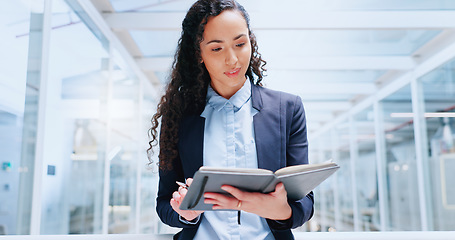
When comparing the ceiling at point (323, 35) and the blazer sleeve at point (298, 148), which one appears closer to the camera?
the blazer sleeve at point (298, 148)

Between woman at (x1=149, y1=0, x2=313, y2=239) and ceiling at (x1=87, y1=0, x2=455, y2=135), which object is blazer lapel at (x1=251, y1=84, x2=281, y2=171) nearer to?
woman at (x1=149, y1=0, x2=313, y2=239)

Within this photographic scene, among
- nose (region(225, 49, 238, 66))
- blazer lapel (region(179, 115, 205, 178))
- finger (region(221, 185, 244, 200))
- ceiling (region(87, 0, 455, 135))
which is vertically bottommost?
finger (region(221, 185, 244, 200))

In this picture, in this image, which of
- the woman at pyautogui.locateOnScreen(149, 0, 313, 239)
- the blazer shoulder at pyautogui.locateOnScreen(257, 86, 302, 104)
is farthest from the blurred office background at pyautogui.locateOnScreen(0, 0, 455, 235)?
the blazer shoulder at pyautogui.locateOnScreen(257, 86, 302, 104)

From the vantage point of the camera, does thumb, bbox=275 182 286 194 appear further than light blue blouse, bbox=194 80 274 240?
No

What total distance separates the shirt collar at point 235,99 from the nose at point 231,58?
0.11 m

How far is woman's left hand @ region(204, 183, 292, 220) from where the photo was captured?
107cm

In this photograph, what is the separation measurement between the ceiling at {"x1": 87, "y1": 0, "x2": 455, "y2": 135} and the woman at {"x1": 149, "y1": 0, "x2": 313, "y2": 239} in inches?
125

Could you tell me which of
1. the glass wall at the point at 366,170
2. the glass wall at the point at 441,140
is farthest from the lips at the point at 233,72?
the glass wall at the point at 366,170

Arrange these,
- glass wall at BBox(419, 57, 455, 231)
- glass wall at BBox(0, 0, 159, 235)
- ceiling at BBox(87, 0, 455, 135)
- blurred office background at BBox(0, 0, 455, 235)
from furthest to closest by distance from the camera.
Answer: glass wall at BBox(419, 57, 455, 231)
ceiling at BBox(87, 0, 455, 135)
blurred office background at BBox(0, 0, 455, 235)
glass wall at BBox(0, 0, 159, 235)

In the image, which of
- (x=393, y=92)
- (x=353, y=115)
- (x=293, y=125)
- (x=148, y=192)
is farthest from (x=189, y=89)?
(x=353, y=115)

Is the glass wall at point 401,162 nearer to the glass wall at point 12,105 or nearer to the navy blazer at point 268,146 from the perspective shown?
the glass wall at point 12,105

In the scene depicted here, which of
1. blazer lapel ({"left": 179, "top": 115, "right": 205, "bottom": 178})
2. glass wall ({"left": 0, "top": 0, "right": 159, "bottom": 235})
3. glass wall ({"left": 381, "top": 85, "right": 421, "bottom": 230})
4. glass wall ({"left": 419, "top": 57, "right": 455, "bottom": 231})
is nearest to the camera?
blazer lapel ({"left": 179, "top": 115, "right": 205, "bottom": 178})

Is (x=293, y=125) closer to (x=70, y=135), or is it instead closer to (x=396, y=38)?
(x=70, y=135)

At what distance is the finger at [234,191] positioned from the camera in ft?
3.41
